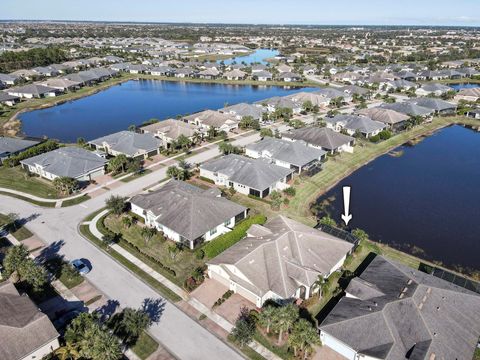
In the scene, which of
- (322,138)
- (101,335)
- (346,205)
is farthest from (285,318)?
(322,138)

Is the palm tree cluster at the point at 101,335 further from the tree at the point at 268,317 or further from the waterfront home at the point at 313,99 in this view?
the waterfront home at the point at 313,99

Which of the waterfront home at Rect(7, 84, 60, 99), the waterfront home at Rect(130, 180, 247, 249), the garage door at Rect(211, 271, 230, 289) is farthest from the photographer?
the waterfront home at Rect(7, 84, 60, 99)

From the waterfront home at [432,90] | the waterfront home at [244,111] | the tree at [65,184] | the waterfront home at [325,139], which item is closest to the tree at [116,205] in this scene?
the tree at [65,184]

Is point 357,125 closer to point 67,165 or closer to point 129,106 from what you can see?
point 67,165

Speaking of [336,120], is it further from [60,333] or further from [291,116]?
[60,333]

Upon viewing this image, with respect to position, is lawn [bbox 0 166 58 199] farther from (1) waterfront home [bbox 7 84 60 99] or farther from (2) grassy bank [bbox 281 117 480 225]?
(1) waterfront home [bbox 7 84 60 99]

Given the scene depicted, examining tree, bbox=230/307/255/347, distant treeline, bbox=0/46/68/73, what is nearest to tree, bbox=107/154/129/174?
tree, bbox=230/307/255/347
